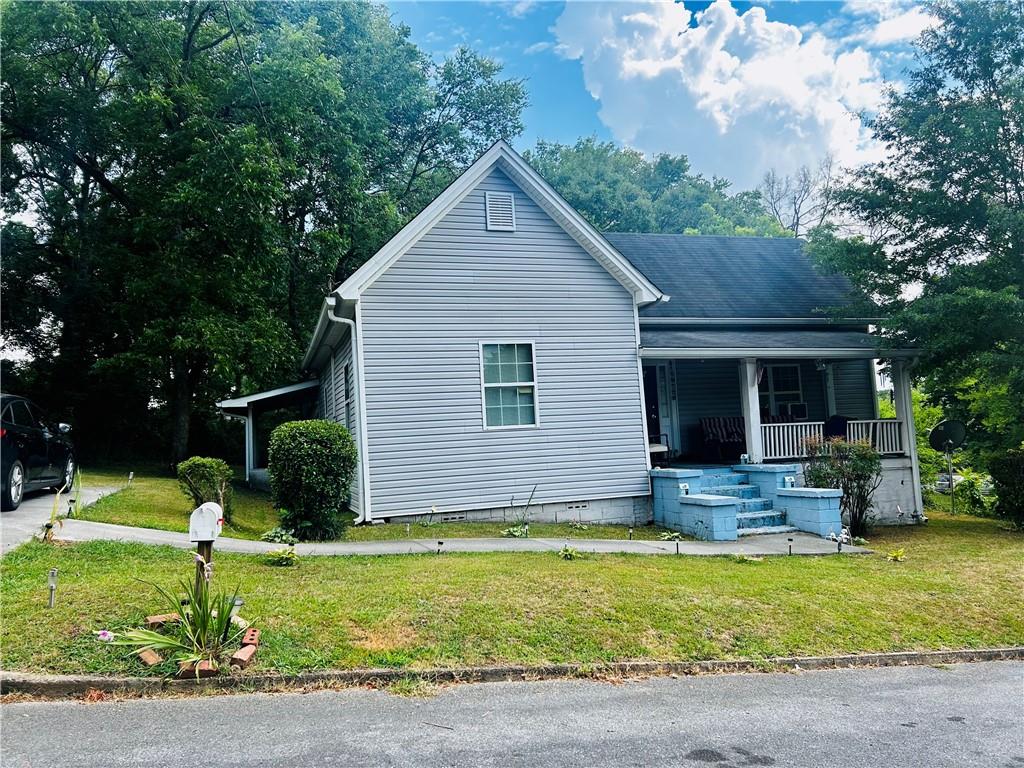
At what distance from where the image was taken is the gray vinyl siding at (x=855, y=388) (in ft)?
53.9

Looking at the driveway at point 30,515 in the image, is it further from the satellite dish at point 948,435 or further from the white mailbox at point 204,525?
the satellite dish at point 948,435

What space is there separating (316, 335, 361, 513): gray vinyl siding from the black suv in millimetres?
4801

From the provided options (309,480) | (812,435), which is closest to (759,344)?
(812,435)

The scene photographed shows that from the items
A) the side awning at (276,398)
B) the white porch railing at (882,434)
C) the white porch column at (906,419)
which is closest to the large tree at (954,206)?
the white porch column at (906,419)

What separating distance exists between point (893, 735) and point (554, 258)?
9.85m

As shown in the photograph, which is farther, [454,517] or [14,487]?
[454,517]

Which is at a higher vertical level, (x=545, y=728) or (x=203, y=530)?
(x=203, y=530)

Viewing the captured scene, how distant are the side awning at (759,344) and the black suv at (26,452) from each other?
34.3 feet

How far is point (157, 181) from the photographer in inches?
794

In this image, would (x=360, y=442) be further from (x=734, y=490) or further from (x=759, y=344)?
(x=759, y=344)

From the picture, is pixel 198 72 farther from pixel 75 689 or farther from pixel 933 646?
pixel 933 646

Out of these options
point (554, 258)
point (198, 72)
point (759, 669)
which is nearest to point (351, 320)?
point (554, 258)

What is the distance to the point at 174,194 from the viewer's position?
18.1m

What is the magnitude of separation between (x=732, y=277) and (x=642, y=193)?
29335 mm
